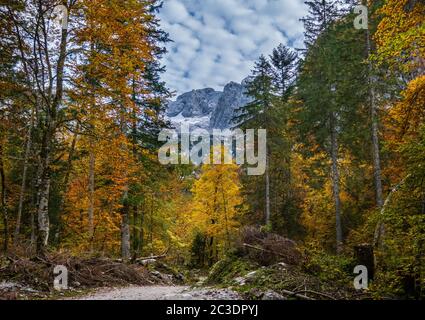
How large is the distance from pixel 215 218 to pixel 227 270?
35.4 ft

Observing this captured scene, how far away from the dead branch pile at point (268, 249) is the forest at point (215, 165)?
6 centimetres

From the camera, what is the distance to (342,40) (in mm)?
17625

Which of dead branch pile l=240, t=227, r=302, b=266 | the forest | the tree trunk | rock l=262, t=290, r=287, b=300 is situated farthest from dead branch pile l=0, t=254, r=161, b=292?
the tree trunk

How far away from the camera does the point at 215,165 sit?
80.0 ft

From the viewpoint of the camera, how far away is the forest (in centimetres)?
852

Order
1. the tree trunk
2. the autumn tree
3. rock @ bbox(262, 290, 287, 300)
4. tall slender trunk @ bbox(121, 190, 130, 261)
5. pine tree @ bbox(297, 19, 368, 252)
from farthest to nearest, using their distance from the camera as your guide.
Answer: the autumn tree, pine tree @ bbox(297, 19, 368, 252), tall slender trunk @ bbox(121, 190, 130, 261), the tree trunk, rock @ bbox(262, 290, 287, 300)

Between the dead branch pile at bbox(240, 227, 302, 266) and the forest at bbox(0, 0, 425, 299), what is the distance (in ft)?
0.19

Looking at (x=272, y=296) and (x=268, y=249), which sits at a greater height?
(x=268, y=249)

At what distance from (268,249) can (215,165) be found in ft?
38.9

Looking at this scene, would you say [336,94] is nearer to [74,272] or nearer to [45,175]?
[45,175]

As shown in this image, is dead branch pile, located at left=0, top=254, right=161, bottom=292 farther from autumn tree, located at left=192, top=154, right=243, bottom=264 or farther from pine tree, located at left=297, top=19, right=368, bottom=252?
pine tree, located at left=297, top=19, right=368, bottom=252

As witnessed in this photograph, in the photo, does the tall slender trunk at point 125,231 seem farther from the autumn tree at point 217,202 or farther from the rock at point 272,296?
the rock at point 272,296

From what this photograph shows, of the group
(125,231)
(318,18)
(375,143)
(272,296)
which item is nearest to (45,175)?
(272,296)
